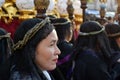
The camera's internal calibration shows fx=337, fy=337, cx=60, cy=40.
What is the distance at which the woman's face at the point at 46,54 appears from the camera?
1.91 meters

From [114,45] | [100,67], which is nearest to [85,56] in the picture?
[100,67]

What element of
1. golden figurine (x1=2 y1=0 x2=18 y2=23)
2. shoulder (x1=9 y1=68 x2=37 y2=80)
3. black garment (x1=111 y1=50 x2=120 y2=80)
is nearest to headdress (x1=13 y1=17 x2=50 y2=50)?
shoulder (x1=9 y1=68 x2=37 y2=80)

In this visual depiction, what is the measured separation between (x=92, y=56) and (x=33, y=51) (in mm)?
1069

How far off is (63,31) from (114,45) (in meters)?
0.57

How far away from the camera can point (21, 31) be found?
1944 millimetres

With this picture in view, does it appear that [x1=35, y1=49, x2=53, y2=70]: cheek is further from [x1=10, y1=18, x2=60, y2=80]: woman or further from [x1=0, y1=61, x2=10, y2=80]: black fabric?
[x1=0, y1=61, x2=10, y2=80]: black fabric

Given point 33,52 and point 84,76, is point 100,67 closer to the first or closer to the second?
point 84,76

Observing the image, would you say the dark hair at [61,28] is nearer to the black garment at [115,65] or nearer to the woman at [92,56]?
the woman at [92,56]

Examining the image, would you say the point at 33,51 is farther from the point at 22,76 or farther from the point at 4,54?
the point at 4,54

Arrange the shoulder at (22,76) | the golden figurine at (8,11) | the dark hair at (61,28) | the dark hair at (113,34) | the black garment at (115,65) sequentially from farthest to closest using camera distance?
the golden figurine at (8,11) → the dark hair at (61,28) → the dark hair at (113,34) → the black garment at (115,65) → the shoulder at (22,76)

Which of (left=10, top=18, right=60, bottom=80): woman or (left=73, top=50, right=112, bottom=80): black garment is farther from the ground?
(left=10, top=18, right=60, bottom=80): woman

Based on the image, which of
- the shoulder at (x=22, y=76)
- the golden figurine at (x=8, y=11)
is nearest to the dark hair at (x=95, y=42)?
the shoulder at (x=22, y=76)

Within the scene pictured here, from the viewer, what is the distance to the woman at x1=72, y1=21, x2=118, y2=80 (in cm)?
286

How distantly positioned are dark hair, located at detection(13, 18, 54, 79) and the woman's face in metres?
0.02
